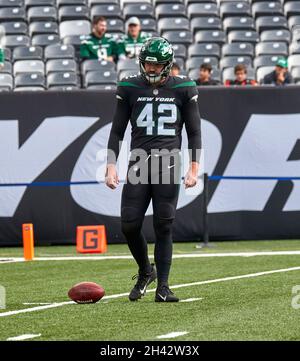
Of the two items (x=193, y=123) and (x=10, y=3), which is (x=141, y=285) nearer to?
(x=193, y=123)

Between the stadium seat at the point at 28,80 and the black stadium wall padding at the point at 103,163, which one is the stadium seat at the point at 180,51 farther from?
the black stadium wall padding at the point at 103,163

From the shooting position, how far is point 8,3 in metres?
21.2

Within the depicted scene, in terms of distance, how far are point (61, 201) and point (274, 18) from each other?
6678 mm

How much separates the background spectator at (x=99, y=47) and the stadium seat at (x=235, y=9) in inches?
127

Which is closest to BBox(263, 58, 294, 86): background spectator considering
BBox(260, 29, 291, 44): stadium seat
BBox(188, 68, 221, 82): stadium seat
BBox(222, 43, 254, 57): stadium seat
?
BBox(188, 68, 221, 82): stadium seat

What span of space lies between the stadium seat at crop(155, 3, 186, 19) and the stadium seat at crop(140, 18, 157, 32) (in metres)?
0.52

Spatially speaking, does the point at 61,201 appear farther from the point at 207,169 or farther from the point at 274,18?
the point at 274,18

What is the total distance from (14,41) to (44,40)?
0.54 meters

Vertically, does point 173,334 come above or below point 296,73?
above

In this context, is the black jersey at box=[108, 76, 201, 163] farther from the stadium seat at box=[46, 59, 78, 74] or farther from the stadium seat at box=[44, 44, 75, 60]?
the stadium seat at box=[44, 44, 75, 60]

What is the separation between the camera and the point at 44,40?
66.6 feet

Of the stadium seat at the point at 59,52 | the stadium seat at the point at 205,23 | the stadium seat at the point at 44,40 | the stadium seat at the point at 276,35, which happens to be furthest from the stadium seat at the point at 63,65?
the stadium seat at the point at 276,35

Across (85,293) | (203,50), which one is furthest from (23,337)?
(203,50)
